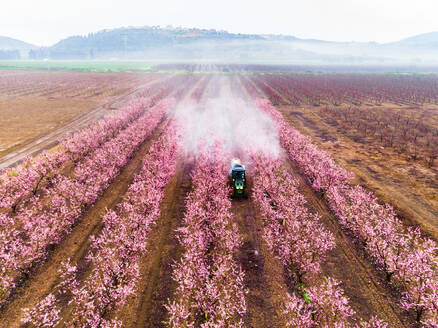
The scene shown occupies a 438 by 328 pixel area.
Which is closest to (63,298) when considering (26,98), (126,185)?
(126,185)

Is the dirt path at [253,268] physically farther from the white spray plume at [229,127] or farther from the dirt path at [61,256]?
the white spray plume at [229,127]

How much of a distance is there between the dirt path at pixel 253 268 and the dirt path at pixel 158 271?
15.9 feet

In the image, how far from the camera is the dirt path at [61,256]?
12.9m

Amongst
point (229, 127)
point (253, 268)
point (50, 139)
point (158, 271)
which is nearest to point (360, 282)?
point (253, 268)

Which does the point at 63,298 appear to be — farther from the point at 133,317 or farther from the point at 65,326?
the point at 133,317

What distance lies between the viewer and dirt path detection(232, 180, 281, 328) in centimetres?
1269

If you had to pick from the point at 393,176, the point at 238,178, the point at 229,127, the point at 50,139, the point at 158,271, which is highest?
the point at 229,127

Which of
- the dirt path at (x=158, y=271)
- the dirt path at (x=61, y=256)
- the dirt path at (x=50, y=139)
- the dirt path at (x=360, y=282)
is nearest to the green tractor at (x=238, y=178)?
the dirt path at (x=158, y=271)

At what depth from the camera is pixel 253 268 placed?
51.3ft

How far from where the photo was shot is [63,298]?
13586 mm

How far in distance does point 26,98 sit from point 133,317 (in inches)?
3602

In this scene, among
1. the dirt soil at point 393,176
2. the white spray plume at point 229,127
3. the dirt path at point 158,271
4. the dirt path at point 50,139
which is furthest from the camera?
the white spray plume at point 229,127

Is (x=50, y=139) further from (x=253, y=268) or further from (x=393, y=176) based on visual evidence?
(x=393, y=176)

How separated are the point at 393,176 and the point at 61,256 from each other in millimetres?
34950
